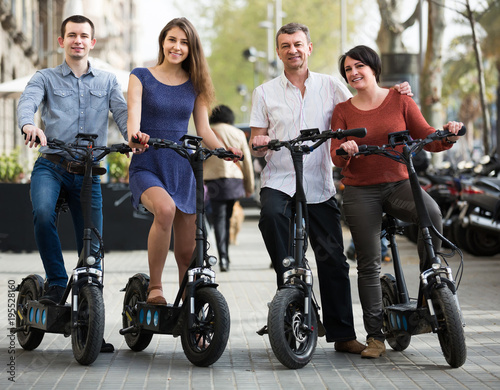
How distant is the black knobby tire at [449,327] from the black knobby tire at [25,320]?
98.9 inches

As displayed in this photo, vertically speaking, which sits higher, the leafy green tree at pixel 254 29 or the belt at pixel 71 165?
the leafy green tree at pixel 254 29

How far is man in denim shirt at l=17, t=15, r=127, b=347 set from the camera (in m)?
6.21

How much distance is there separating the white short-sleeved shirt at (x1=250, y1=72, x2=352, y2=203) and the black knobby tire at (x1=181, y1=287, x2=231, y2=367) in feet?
2.92

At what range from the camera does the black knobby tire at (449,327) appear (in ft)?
17.9

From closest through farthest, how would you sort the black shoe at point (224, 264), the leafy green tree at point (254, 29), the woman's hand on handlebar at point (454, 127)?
the woman's hand on handlebar at point (454, 127) → the black shoe at point (224, 264) → the leafy green tree at point (254, 29)

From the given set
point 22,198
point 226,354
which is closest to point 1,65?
point 22,198

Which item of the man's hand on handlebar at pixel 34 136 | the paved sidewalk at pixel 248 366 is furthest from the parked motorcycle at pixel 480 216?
the man's hand on handlebar at pixel 34 136

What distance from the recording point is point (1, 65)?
1206 inches

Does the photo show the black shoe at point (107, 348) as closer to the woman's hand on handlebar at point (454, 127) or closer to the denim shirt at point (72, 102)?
the denim shirt at point (72, 102)

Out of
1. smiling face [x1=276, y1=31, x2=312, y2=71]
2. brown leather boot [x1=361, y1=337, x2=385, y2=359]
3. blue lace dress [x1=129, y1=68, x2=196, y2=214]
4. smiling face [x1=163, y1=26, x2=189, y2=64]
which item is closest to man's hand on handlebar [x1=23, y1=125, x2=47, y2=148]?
blue lace dress [x1=129, y1=68, x2=196, y2=214]

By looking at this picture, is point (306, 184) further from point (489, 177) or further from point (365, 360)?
point (489, 177)

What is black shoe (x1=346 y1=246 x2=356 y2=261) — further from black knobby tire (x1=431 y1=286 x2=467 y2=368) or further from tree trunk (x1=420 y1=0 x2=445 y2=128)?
tree trunk (x1=420 y1=0 x2=445 y2=128)

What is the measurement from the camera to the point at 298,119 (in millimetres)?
6258

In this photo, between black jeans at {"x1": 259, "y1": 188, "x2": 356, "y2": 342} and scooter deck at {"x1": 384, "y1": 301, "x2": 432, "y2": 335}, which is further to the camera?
black jeans at {"x1": 259, "y1": 188, "x2": 356, "y2": 342}
